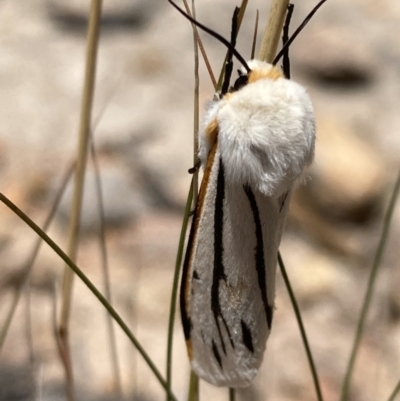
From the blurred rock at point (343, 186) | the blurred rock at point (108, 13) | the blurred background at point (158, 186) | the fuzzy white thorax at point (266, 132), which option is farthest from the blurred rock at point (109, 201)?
the fuzzy white thorax at point (266, 132)

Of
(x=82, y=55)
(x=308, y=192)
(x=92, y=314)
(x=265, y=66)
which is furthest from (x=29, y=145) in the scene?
(x=265, y=66)

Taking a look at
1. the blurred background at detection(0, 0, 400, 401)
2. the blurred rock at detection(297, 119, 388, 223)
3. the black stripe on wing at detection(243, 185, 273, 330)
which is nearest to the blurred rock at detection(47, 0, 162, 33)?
the blurred background at detection(0, 0, 400, 401)

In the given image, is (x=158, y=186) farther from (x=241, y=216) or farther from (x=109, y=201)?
(x=241, y=216)

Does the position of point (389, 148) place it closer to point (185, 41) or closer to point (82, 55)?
point (185, 41)

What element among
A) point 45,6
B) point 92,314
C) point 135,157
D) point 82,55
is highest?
point 45,6

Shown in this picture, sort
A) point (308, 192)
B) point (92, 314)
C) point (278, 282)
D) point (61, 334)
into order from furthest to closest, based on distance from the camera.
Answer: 1. point (308, 192)
2. point (278, 282)
3. point (92, 314)
4. point (61, 334)

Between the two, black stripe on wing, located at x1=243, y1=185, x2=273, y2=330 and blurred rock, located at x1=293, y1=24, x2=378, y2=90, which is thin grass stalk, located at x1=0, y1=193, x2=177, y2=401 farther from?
blurred rock, located at x1=293, y1=24, x2=378, y2=90
